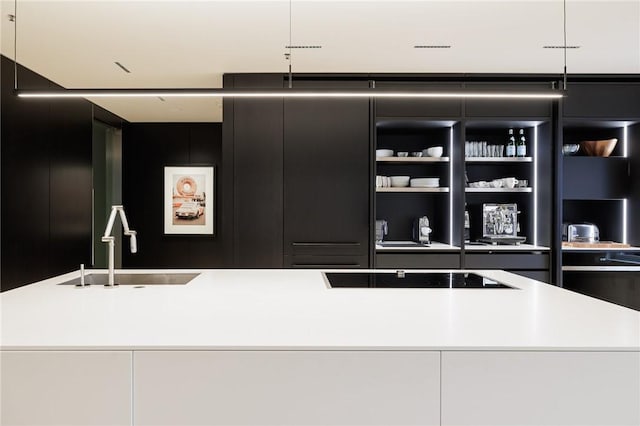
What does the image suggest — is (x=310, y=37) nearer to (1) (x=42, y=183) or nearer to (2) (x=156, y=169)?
(1) (x=42, y=183)

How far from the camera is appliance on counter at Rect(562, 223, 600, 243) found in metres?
4.46

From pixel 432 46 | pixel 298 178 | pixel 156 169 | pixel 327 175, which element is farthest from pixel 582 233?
pixel 156 169

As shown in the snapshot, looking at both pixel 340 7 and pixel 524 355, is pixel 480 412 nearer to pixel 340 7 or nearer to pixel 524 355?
pixel 524 355

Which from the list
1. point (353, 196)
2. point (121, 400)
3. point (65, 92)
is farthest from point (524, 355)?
point (353, 196)

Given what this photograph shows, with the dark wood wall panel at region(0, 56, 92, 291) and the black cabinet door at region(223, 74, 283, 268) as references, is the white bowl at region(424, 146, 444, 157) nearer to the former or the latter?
the black cabinet door at region(223, 74, 283, 268)

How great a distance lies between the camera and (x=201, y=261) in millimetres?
7012

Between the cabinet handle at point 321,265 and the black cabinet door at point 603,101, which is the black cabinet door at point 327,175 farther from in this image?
the black cabinet door at point 603,101

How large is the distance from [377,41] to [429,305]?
2212 mm

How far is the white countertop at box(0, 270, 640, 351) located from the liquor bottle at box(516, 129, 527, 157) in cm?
242

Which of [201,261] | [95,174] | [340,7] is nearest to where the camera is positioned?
[340,7]

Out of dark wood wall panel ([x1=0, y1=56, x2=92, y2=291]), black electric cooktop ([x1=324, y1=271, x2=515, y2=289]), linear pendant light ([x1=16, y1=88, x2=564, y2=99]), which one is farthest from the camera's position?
dark wood wall panel ([x1=0, y1=56, x2=92, y2=291])

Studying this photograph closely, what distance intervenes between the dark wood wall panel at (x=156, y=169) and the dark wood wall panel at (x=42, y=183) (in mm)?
1474

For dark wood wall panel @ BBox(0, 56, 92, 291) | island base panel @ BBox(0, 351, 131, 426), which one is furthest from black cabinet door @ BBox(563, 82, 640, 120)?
dark wood wall panel @ BBox(0, 56, 92, 291)

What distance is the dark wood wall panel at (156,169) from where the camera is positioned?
6.90 metres
